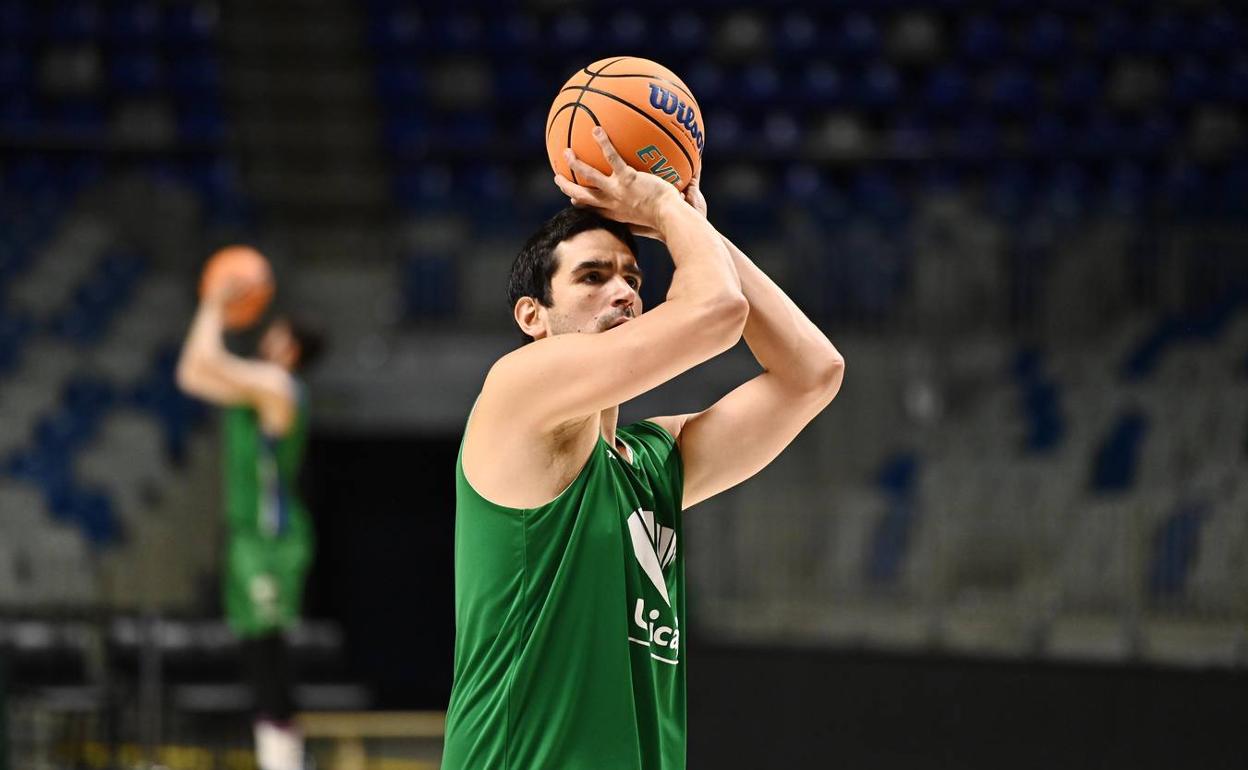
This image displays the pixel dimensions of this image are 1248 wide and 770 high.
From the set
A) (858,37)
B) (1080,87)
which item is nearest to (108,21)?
(858,37)

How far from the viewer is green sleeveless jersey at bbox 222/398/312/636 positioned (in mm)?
7820

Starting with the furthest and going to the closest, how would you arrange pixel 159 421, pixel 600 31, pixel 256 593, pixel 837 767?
1. pixel 600 31
2. pixel 159 421
3. pixel 256 593
4. pixel 837 767

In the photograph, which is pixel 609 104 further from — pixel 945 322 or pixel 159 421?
pixel 159 421

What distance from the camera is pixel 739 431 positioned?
314 cm

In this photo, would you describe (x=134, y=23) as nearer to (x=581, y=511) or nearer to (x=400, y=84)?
(x=400, y=84)

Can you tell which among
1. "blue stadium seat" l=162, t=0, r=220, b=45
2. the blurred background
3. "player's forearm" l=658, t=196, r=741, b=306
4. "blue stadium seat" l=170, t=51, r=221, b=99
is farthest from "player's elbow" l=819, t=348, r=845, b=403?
"blue stadium seat" l=162, t=0, r=220, b=45

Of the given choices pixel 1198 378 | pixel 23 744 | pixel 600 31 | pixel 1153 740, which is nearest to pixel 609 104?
pixel 1153 740

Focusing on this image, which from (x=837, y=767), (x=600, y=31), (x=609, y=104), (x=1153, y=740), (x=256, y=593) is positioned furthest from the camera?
(x=600, y=31)

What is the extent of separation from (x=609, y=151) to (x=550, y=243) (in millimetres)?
201

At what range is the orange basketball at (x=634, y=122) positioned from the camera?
2.96 m

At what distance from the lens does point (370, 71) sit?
13523 mm

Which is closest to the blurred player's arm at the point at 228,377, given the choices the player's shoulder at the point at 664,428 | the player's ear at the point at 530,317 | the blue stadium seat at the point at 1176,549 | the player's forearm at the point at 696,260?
the blue stadium seat at the point at 1176,549

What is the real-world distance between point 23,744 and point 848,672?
4.86 m

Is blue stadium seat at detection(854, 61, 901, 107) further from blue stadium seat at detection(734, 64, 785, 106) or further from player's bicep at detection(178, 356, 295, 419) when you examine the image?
player's bicep at detection(178, 356, 295, 419)
